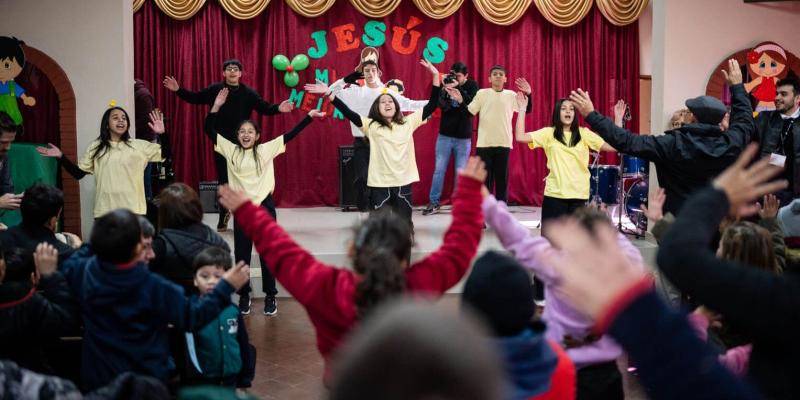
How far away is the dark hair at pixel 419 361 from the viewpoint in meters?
0.79

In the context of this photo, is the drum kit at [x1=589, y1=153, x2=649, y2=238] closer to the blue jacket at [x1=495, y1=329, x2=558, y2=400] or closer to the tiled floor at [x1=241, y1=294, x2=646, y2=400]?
the tiled floor at [x1=241, y1=294, x2=646, y2=400]

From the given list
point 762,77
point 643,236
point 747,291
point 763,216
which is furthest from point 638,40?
point 747,291

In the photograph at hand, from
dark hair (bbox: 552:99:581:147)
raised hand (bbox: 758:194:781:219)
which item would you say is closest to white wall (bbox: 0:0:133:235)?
dark hair (bbox: 552:99:581:147)

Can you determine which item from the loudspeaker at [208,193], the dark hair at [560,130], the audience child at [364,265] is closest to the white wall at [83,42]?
the loudspeaker at [208,193]

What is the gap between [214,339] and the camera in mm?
3262

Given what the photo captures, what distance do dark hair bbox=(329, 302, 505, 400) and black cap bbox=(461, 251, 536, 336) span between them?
3.31 ft

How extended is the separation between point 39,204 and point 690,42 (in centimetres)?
601

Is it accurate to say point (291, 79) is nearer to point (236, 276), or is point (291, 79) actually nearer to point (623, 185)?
point (623, 185)

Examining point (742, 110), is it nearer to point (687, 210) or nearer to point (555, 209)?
point (555, 209)

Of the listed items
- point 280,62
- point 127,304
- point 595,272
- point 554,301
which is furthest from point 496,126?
point 595,272

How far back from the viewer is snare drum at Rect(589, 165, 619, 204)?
8398 millimetres

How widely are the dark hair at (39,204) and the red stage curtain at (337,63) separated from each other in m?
6.66

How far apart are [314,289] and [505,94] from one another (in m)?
6.51

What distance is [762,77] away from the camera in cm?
798
